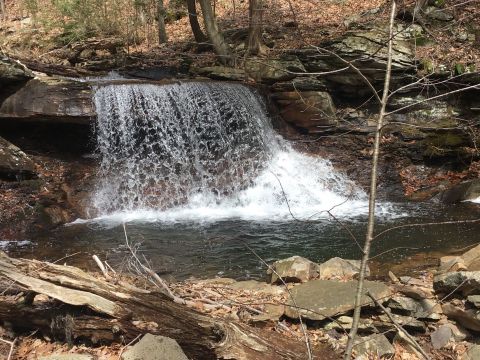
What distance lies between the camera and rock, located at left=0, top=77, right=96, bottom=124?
949cm

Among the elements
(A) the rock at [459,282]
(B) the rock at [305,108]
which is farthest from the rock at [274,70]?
(A) the rock at [459,282]

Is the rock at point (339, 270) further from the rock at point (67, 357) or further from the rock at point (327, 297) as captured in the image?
the rock at point (67, 357)

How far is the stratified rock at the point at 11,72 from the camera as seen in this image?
9361 mm

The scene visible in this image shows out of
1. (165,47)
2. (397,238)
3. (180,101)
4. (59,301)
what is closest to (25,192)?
(180,101)

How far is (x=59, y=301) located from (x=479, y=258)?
4.43m

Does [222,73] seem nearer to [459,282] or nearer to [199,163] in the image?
[199,163]

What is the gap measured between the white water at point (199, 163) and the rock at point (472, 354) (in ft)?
18.9

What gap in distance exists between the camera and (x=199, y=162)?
10930 mm

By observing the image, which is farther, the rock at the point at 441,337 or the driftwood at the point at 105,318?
the rock at the point at 441,337

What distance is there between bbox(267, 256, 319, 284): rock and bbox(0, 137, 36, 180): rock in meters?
6.49

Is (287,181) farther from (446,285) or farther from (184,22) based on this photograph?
(184,22)

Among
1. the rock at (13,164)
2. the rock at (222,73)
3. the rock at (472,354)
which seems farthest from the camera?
the rock at (222,73)

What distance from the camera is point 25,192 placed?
8.92 metres

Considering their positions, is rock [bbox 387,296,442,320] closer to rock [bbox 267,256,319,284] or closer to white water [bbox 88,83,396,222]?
rock [bbox 267,256,319,284]
